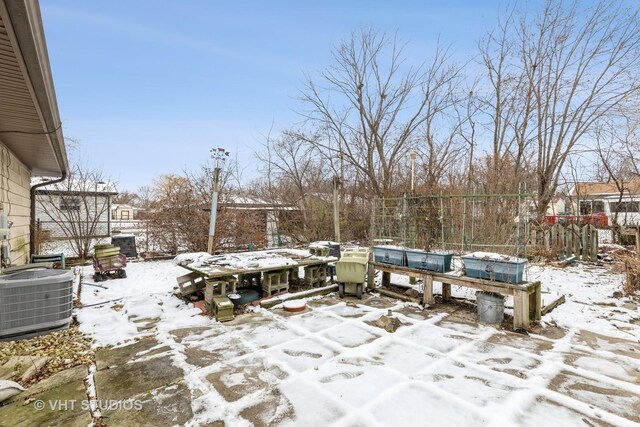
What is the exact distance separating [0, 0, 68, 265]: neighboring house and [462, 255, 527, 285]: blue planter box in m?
5.19

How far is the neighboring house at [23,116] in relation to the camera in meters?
1.79

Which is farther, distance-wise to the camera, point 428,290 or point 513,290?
point 428,290

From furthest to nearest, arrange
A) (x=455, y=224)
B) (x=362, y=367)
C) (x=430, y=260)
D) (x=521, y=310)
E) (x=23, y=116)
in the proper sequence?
(x=455, y=224)
(x=430, y=260)
(x=521, y=310)
(x=23, y=116)
(x=362, y=367)

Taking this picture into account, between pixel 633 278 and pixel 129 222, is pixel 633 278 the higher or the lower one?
the lower one

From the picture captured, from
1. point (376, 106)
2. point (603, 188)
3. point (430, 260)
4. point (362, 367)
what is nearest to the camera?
point (362, 367)

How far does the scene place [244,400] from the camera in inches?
97.4

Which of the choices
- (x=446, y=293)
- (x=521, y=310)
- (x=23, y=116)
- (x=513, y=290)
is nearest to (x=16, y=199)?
(x=23, y=116)

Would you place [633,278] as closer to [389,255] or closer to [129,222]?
[389,255]

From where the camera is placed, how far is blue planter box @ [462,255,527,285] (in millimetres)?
4113

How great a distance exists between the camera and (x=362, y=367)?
3016 mm

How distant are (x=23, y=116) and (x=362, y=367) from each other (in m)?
4.73

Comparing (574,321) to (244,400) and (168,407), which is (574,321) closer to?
(244,400)

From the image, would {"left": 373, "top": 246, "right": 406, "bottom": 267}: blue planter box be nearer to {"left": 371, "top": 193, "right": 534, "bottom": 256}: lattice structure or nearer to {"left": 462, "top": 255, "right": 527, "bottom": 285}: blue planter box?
{"left": 371, "top": 193, "right": 534, "bottom": 256}: lattice structure

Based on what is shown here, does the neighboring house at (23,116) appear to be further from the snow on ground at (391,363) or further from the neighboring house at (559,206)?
the neighboring house at (559,206)
